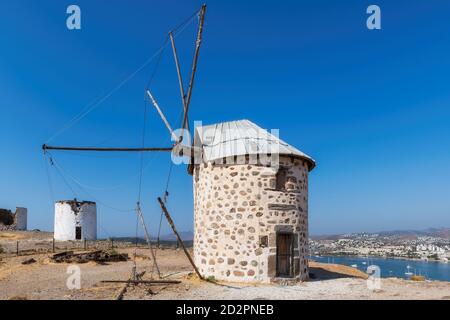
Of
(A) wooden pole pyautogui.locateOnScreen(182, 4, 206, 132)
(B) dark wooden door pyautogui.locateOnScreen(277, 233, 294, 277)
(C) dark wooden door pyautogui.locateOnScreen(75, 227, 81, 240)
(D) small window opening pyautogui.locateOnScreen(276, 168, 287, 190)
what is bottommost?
(C) dark wooden door pyautogui.locateOnScreen(75, 227, 81, 240)

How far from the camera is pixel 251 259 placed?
13250mm

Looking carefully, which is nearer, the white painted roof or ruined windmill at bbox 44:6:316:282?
ruined windmill at bbox 44:6:316:282

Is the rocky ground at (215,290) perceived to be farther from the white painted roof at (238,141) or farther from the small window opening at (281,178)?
the white painted roof at (238,141)

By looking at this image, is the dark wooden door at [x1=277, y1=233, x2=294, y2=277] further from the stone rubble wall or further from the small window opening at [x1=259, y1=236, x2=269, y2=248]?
the small window opening at [x1=259, y1=236, x2=269, y2=248]

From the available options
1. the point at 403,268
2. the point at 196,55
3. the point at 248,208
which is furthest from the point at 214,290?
the point at 403,268

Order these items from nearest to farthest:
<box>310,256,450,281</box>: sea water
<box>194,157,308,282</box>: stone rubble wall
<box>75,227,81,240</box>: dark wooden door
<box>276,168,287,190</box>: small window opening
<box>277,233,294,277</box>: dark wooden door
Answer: <box>194,157,308,282</box>: stone rubble wall
<box>277,233,294,277</box>: dark wooden door
<box>276,168,287,190</box>: small window opening
<box>75,227,81,240</box>: dark wooden door
<box>310,256,450,281</box>: sea water

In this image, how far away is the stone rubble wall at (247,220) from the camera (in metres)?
13.3

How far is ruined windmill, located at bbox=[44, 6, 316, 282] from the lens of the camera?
13367mm

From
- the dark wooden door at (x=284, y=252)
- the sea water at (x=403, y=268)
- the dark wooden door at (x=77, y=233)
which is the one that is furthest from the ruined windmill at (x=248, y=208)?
the sea water at (x=403, y=268)

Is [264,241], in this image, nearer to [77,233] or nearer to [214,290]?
[214,290]

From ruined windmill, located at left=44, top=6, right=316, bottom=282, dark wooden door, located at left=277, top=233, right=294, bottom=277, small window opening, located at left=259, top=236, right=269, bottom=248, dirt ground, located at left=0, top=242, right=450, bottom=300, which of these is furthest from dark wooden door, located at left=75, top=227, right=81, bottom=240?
small window opening, located at left=259, top=236, right=269, bottom=248

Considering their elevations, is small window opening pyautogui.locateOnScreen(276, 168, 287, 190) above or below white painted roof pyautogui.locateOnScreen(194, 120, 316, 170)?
below
